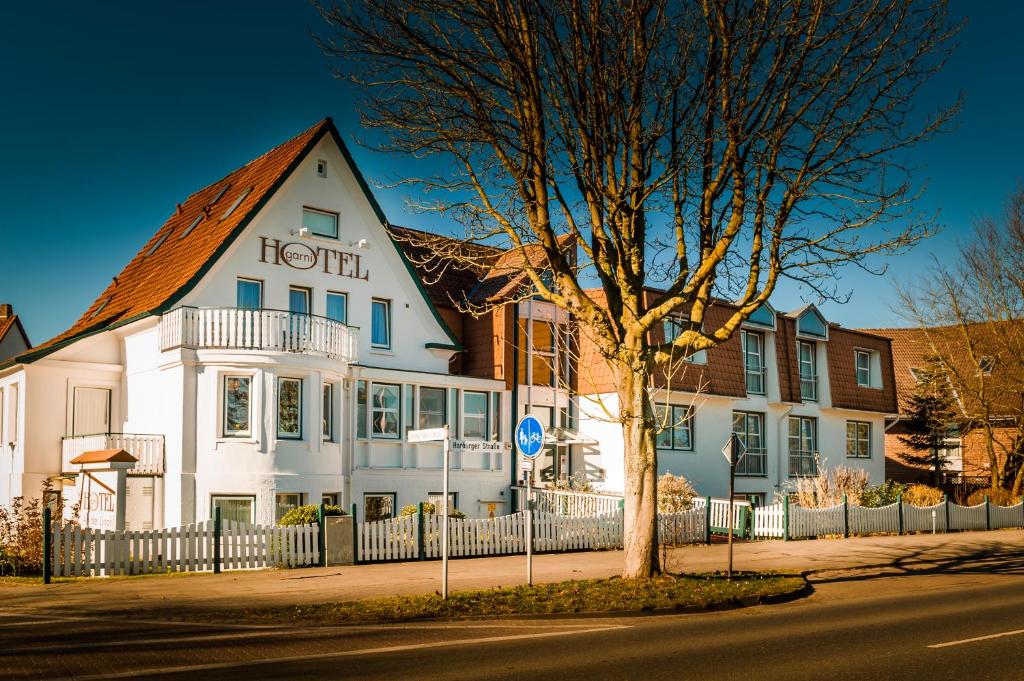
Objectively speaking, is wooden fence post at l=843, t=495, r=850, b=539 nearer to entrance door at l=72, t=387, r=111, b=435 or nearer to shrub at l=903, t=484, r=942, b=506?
shrub at l=903, t=484, r=942, b=506

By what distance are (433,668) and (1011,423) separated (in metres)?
44.0

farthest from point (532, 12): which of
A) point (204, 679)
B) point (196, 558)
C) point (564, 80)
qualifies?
point (196, 558)

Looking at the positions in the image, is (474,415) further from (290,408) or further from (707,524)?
(707,524)

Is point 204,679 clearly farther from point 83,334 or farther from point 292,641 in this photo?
point 83,334

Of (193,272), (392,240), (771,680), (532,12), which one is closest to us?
(771,680)

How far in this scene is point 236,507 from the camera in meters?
24.3

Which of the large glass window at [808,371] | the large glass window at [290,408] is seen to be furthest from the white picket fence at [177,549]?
the large glass window at [808,371]

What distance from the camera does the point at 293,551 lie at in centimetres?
2023

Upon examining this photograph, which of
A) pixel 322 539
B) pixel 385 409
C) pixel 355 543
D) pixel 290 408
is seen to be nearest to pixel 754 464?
pixel 385 409

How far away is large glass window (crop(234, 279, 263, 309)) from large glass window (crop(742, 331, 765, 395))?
19.8 metres

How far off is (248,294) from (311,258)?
2164mm

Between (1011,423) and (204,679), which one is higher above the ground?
(1011,423)

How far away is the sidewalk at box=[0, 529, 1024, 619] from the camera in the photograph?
1483cm

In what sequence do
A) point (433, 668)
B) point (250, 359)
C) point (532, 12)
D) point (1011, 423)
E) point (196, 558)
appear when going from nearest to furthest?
1. point (433, 668)
2. point (532, 12)
3. point (196, 558)
4. point (250, 359)
5. point (1011, 423)
